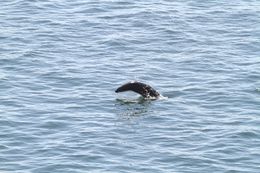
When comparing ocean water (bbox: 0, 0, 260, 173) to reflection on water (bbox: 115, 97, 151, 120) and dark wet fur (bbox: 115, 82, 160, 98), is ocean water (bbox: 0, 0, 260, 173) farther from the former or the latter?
dark wet fur (bbox: 115, 82, 160, 98)

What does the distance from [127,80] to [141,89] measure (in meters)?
2.09

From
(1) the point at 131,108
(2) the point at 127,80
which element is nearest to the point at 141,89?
(1) the point at 131,108

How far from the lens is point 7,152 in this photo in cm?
3084

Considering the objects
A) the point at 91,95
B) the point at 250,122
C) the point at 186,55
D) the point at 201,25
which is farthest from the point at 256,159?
the point at 201,25

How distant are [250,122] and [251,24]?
1452 centimetres

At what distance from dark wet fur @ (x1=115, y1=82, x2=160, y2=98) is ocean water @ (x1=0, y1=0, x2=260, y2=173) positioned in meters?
0.60

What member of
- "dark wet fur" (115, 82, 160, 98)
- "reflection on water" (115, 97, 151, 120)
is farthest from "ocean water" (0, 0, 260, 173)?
"dark wet fur" (115, 82, 160, 98)

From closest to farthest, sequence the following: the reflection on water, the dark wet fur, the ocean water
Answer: the ocean water < the reflection on water < the dark wet fur

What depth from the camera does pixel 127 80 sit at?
3900cm

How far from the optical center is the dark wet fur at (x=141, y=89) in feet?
121

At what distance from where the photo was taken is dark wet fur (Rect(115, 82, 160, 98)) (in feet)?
121

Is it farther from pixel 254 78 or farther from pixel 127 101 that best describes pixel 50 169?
pixel 254 78

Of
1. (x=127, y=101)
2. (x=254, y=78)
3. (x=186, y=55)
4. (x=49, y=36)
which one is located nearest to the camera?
(x=127, y=101)

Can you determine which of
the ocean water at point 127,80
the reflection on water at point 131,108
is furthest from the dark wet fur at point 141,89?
the ocean water at point 127,80
